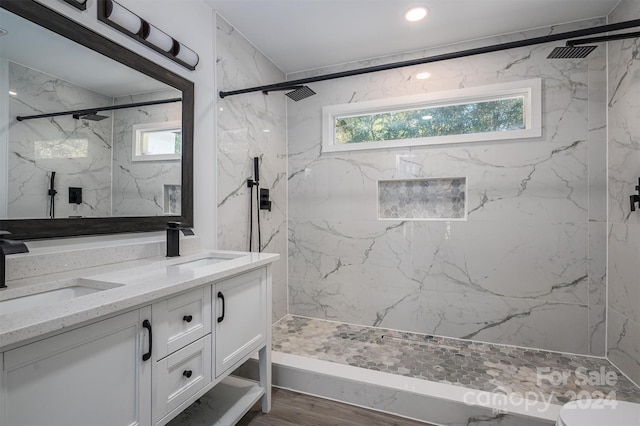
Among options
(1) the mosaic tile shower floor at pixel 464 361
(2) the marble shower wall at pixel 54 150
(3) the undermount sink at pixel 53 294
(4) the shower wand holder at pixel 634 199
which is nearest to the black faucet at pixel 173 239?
(2) the marble shower wall at pixel 54 150

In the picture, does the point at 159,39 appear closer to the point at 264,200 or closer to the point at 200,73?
the point at 200,73

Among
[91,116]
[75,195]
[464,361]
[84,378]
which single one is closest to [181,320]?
[84,378]

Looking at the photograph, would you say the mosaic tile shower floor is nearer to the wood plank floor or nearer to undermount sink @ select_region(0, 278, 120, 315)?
the wood plank floor

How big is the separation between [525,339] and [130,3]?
353 centimetres

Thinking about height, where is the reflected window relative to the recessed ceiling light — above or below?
below

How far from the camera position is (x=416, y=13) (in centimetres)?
220

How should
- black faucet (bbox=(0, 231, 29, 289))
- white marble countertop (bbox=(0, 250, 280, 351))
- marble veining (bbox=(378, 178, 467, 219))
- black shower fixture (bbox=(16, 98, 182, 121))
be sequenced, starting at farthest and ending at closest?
marble veining (bbox=(378, 178, 467, 219)) < black shower fixture (bbox=(16, 98, 182, 121)) < black faucet (bbox=(0, 231, 29, 289)) < white marble countertop (bbox=(0, 250, 280, 351))

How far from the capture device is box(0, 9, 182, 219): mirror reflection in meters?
1.16

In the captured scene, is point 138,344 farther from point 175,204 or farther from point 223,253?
point 175,204

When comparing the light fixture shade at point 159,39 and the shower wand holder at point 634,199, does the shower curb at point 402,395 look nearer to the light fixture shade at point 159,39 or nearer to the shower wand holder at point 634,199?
the shower wand holder at point 634,199

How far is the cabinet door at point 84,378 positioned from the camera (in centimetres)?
73

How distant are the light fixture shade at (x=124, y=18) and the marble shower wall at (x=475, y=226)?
5.72 feet

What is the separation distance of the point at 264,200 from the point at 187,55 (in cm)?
127

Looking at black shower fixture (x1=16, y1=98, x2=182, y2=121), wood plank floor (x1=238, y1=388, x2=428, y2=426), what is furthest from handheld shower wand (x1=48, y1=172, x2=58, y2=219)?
wood plank floor (x1=238, y1=388, x2=428, y2=426)
